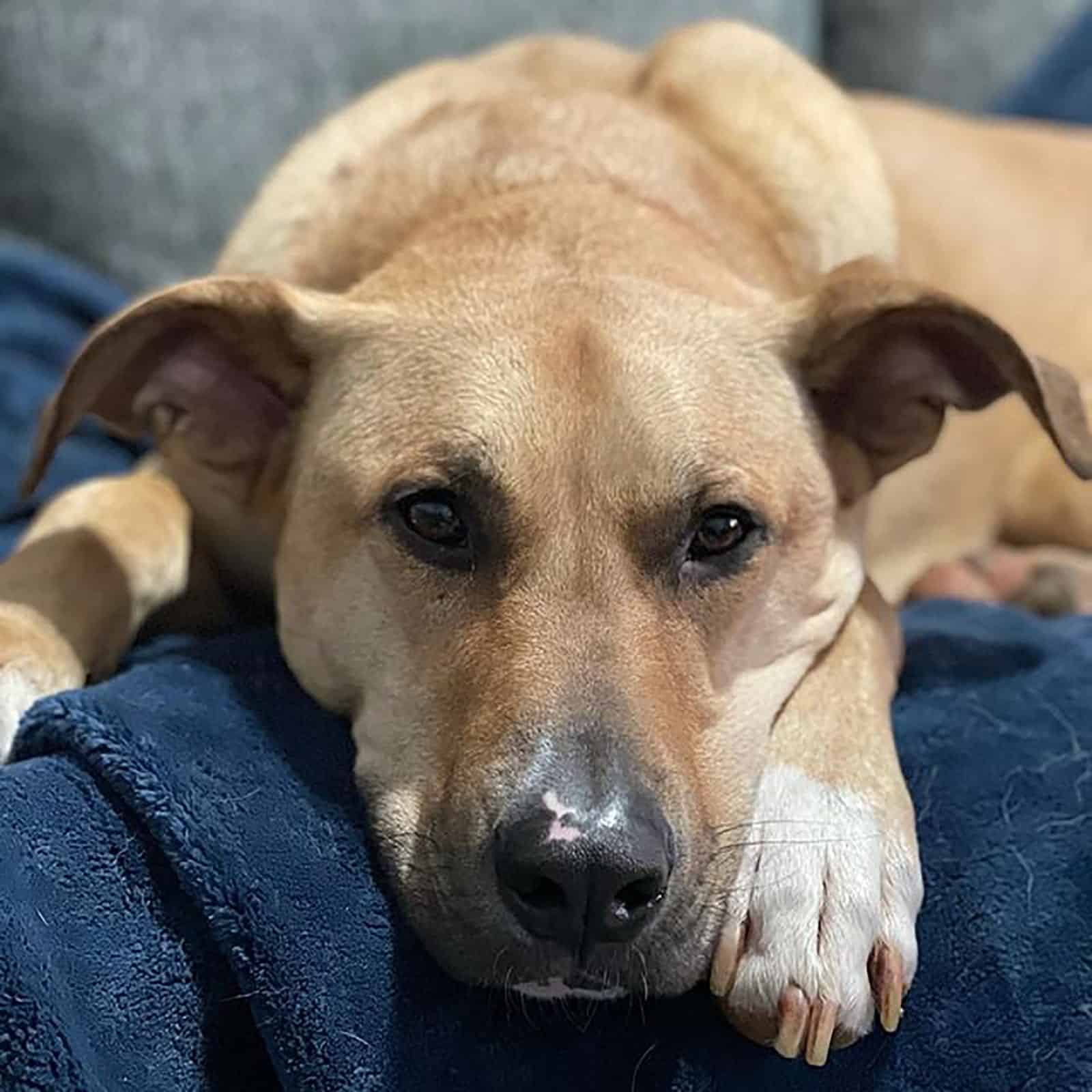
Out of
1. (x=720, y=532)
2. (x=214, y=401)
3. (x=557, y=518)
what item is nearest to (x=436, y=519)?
(x=557, y=518)

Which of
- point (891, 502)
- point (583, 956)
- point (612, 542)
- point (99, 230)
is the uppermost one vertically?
point (612, 542)

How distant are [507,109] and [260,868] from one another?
1.15 meters

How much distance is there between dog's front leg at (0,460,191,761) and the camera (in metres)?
1.49

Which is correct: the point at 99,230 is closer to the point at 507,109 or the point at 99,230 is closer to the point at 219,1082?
the point at 507,109

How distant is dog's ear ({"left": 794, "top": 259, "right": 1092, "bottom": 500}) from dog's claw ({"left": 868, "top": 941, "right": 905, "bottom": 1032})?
55 cm

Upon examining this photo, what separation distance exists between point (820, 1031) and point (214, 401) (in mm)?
929

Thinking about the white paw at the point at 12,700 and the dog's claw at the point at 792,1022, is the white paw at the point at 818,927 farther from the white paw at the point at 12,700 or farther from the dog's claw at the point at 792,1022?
the white paw at the point at 12,700

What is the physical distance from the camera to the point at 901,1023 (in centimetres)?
133

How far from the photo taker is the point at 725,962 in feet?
4.26

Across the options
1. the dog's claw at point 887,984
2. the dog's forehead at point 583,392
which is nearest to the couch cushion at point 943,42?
the dog's forehead at point 583,392

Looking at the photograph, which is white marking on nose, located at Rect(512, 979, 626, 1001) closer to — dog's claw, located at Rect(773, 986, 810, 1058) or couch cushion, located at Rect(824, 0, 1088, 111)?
dog's claw, located at Rect(773, 986, 810, 1058)

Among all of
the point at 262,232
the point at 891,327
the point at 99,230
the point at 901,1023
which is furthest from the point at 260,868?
the point at 99,230

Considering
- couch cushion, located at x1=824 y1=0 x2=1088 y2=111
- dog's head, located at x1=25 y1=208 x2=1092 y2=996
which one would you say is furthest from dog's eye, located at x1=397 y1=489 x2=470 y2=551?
couch cushion, located at x1=824 y1=0 x2=1088 y2=111

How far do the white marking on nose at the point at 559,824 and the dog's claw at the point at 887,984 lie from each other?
0.30m
